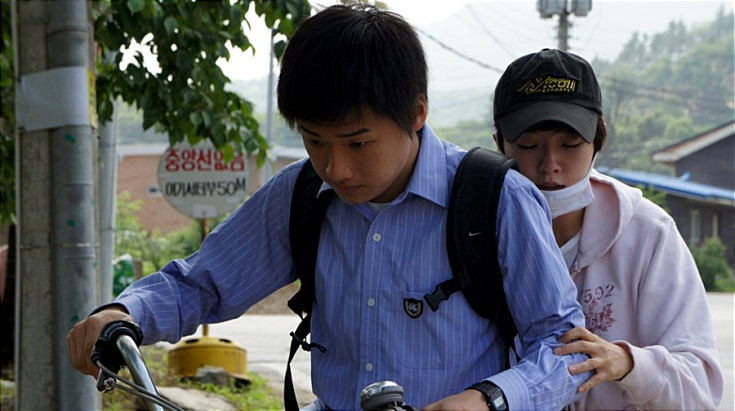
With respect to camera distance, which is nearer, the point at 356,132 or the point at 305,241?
the point at 356,132

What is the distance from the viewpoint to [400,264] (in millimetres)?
2268

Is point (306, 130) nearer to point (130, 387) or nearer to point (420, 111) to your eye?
point (420, 111)

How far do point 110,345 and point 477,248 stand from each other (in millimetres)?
786

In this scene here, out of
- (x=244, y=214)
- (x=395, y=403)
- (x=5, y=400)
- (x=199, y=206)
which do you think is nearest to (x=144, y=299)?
(x=244, y=214)

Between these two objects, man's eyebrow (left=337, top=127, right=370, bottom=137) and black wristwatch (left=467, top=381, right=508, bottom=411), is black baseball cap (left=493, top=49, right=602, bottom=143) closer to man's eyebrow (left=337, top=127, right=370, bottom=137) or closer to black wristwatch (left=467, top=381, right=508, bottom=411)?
man's eyebrow (left=337, top=127, right=370, bottom=137)

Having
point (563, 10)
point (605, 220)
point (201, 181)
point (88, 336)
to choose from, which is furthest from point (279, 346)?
point (88, 336)

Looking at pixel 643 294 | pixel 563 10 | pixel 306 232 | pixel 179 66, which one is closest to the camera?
pixel 306 232

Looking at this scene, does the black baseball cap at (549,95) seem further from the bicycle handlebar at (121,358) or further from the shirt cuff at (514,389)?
the bicycle handlebar at (121,358)

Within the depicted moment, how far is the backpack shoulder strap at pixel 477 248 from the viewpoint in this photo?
221 cm

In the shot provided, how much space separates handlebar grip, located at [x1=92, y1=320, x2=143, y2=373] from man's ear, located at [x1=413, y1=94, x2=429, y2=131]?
0.74 m

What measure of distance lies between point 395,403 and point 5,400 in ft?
23.4

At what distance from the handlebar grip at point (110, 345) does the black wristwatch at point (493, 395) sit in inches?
29.1

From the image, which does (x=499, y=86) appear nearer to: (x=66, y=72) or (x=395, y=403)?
(x=395, y=403)

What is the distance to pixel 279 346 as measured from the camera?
53.7ft
